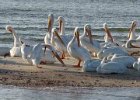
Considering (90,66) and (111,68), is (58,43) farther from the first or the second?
(111,68)

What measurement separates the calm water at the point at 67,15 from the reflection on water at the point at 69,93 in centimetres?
936

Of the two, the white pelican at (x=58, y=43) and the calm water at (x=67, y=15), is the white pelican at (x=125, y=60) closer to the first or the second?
the white pelican at (x=58, y=43)

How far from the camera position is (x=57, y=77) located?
14992 mm

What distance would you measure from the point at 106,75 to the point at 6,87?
2786mm

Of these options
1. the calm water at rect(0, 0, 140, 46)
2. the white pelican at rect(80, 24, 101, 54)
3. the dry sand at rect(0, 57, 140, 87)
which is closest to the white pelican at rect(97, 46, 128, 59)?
the white pelican at rect(80, 24, 101, 54)

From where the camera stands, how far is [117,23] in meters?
30.3

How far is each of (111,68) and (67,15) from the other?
61.1 ft

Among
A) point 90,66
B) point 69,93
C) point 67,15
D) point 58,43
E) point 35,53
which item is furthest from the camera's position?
point 67,15

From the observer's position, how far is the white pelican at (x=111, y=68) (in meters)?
15.3

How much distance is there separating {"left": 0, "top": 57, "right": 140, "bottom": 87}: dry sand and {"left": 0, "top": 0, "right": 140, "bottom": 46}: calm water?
256 inches

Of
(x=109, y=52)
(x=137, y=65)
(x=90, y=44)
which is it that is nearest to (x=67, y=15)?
(x=90, y=44)

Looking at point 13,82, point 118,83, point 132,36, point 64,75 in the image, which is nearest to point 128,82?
point 118,83

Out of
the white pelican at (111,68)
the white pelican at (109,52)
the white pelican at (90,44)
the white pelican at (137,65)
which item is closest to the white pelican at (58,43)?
the white pelican at (90,44)

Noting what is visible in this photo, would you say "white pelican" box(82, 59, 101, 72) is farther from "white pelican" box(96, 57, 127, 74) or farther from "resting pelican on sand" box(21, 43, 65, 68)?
"resting pelican on sand" box(21, 43, 65, 68)
